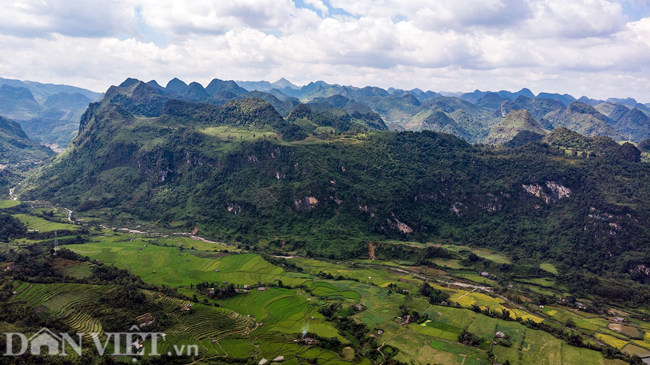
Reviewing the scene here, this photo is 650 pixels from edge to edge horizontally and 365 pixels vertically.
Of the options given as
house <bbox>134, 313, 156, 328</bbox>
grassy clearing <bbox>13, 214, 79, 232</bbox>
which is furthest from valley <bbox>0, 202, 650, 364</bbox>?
grassy clearing <bbox>13, 214, 79, 232</bbox>

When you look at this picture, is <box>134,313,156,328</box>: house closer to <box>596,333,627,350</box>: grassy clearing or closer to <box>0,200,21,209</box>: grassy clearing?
<box>596,333,627,350</box>: grassy clearing

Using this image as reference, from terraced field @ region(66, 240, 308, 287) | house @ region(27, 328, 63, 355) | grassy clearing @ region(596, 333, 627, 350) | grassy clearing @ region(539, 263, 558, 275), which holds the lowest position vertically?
terraced field @ region(66, 240, 308, 287)

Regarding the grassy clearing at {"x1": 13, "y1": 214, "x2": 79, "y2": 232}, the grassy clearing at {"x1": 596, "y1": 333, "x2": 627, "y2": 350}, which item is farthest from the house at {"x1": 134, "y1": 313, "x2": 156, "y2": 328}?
the grassy clearing at {"x1": 596, "y1": 333, "x2": 627, "y2": 350}

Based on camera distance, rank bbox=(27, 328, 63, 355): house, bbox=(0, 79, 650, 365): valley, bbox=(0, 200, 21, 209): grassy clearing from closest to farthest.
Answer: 1. bbox=(27, 328, 63, 355): house
2. bbox=(0, 79, 650, 365): valley
3. bbox=(0, 200, 21, 209): grassy clearing

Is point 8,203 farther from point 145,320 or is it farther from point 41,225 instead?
point 145,320

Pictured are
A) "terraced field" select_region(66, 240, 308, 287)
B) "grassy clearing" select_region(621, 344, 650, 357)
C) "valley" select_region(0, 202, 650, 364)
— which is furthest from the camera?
"terraced field" select_region(66, 240, 308, 287)

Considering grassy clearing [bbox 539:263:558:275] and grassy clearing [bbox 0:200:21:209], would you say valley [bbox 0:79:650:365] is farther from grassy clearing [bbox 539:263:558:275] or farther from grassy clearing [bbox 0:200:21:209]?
grassy clearing [bbox 539:263:558:275]

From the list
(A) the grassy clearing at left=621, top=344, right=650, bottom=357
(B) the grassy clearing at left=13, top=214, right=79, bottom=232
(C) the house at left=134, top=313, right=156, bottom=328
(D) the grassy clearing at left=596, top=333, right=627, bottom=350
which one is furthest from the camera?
(B) the grassy clearing at left=13, top=214, right=79, bottom=232

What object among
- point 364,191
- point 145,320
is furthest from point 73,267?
point 364,191

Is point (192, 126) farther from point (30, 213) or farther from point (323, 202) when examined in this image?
point (323, 202)

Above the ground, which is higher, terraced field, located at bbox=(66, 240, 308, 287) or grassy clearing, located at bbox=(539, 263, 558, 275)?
grassy clearing, located at bbox=(539, 263, 558, 275)

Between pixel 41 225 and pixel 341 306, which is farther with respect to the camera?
pixel 41 225

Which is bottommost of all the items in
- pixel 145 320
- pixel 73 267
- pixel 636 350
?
pixel 636 350

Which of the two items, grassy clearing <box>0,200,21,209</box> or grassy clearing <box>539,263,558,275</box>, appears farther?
grassy clearing <box>0,200,21,209</box>
